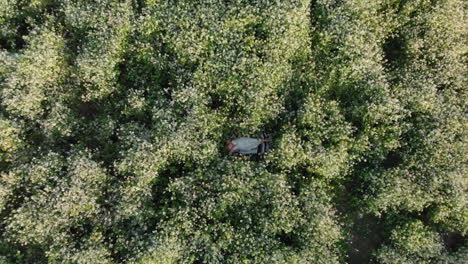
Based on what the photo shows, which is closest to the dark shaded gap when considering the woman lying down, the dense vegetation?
the dense vegetation

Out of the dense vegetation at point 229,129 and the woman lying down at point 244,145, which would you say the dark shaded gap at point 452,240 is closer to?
the dense vegetation at point 229,129

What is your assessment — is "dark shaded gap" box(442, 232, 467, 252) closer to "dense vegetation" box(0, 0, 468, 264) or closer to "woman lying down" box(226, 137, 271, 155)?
"dense vegetation" box(0, 0, 468, 264)

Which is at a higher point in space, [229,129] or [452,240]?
[229,129]

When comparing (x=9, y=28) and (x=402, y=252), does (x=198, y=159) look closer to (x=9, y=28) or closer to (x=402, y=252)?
(x=402, y=252)

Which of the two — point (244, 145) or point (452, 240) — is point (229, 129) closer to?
point (244, 145)

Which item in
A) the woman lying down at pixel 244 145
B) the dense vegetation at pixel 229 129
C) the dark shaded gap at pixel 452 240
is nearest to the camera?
the dense vegetation at pixel 229 129

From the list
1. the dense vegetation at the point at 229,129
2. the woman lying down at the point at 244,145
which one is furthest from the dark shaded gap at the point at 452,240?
the woman lying down at the point at 244,145

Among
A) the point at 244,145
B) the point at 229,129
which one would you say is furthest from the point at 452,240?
the point at 229,129
